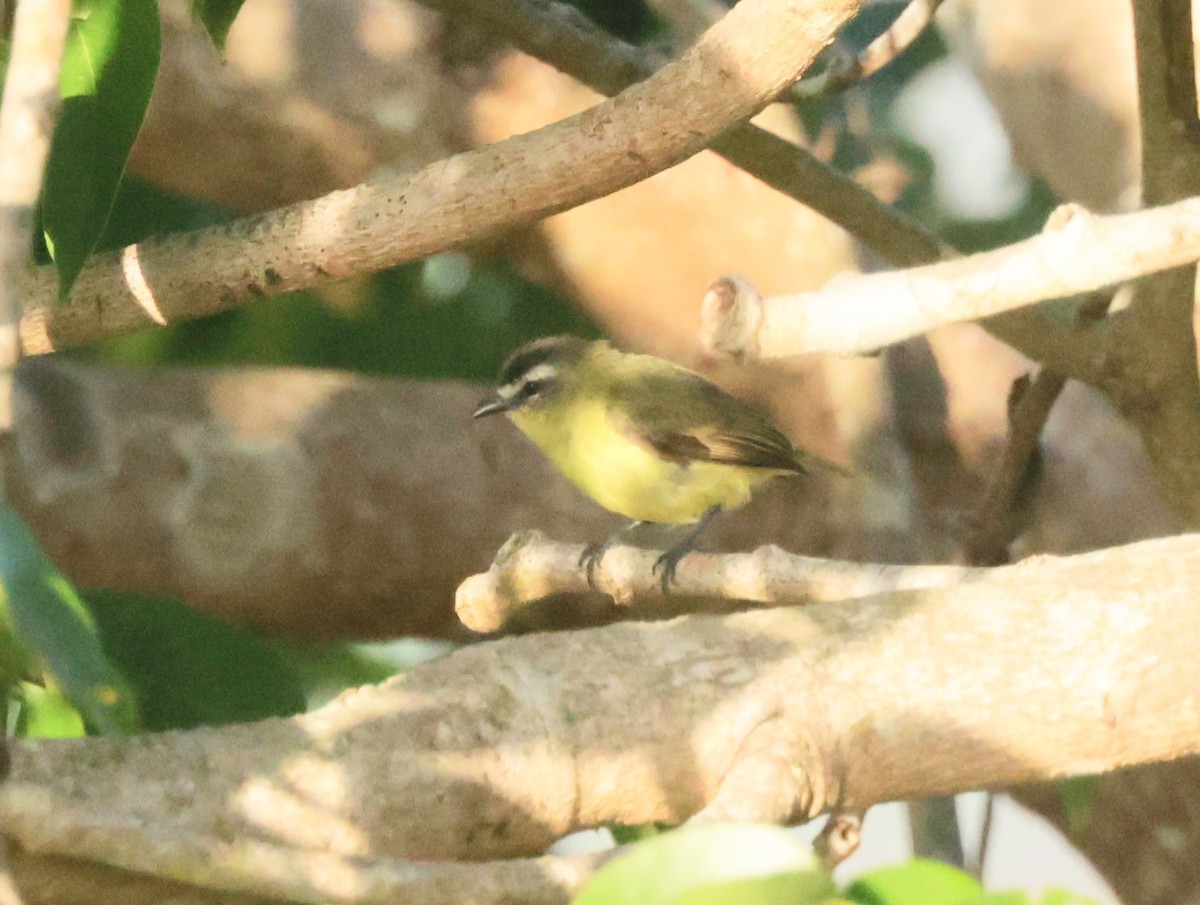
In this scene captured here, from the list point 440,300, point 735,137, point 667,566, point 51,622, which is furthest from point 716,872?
point 440,300

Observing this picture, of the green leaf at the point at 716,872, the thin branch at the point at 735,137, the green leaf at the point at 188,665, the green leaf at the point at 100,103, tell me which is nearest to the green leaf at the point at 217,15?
the green leaf at the point at 100,103

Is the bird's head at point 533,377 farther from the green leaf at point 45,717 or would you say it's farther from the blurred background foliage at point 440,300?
the green leaf at point 45,717

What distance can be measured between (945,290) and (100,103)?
0.73m

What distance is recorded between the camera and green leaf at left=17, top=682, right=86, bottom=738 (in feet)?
4.87

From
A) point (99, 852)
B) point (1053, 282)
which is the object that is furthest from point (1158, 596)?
point (99, 852)

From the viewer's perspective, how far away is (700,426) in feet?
8.57

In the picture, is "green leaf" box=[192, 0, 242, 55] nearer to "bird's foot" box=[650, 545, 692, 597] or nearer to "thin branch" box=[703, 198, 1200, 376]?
"thin branch" box=[703, 198, 1200, 376]

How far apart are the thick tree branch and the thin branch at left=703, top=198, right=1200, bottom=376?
34 centimetres

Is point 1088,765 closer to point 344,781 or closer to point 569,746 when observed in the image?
point 569,746

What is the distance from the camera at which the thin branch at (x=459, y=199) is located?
3.79 ft

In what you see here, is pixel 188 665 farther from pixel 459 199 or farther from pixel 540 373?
pixel 540 373

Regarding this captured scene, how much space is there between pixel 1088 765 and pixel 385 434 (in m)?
1.79

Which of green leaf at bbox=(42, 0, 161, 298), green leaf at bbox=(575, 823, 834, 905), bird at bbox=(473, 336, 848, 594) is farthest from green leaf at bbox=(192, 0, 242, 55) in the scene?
bird at bbox=(473, 336, 848, 594)

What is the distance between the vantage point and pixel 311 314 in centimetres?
346
